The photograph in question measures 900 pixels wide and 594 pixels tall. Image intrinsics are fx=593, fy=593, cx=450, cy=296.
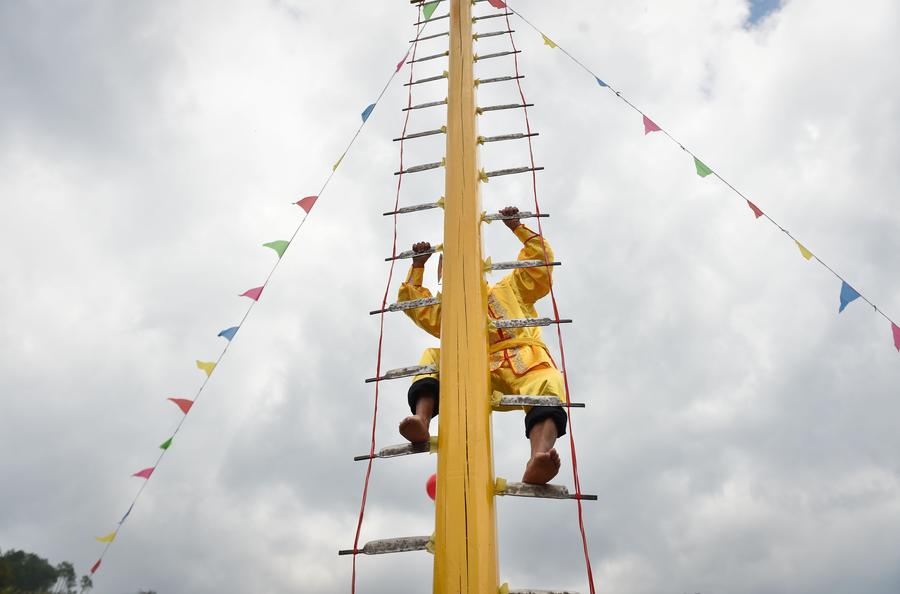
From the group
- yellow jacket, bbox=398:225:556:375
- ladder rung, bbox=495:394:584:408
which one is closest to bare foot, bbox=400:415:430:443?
ladder rung, bbox=495:394:584:408

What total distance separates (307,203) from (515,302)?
231 cm

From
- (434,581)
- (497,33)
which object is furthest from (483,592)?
(497,33)

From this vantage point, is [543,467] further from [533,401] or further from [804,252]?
[804,252]

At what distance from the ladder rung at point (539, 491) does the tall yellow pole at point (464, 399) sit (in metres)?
0.09

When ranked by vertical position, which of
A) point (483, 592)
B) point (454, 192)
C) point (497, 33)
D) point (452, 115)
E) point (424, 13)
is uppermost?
point (424, 13)

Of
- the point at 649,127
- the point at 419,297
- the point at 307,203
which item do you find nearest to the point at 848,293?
the point at 649,127

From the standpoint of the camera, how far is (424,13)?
6.48 metres

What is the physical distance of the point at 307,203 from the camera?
17.4ft

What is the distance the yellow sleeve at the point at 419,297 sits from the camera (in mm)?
4203

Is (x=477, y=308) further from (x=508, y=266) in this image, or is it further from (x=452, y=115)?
(x=452, y=115)

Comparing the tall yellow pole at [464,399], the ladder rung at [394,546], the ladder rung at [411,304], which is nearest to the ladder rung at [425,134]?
the tall yellow pole at [464,399]

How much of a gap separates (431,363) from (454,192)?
3.75 ft

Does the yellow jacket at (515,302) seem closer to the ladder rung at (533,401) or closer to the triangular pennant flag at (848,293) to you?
the ladder rung at (533,401)

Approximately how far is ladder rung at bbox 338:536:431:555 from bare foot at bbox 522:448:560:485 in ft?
1.81
